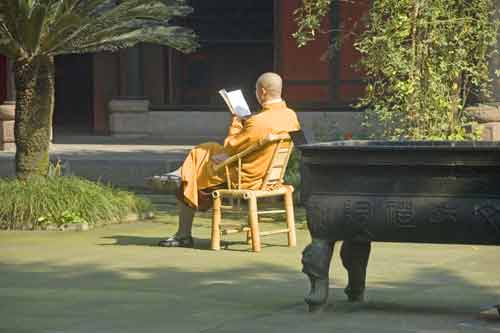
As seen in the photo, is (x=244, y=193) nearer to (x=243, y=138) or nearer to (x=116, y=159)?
(x=243, y=138)

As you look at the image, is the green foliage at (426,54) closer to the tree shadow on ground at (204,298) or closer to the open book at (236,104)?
the open book at (236,104)

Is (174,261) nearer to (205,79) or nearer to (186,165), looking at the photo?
(186,165)

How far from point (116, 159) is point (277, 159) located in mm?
6905

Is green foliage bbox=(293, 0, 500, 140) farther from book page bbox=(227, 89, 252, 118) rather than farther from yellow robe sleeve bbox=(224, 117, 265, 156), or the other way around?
yellow robe sleeve bbox=(224, 117, 265, 156)

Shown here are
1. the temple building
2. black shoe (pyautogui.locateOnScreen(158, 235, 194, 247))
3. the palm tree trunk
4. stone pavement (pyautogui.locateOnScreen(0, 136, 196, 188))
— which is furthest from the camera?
the temple building

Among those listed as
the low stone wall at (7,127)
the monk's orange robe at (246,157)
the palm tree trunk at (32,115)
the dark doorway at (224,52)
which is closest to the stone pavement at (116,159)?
the low stone wall at (7,127)

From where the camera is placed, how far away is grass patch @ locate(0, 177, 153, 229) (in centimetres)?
1314

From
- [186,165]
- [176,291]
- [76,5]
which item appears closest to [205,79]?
[76,5]

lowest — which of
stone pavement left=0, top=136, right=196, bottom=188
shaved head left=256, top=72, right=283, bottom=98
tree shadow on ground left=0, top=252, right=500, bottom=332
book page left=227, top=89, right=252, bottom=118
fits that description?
stone pavement left=0, top=136, right=196, bottom=188

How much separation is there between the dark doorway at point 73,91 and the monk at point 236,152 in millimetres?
17641

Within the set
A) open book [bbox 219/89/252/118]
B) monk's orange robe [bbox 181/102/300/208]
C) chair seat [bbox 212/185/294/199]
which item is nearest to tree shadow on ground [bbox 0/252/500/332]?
chair seat [bbox 212/185/294/199]

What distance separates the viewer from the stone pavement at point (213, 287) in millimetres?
8211

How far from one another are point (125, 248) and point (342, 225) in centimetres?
380

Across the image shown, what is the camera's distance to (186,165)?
1178 cm
